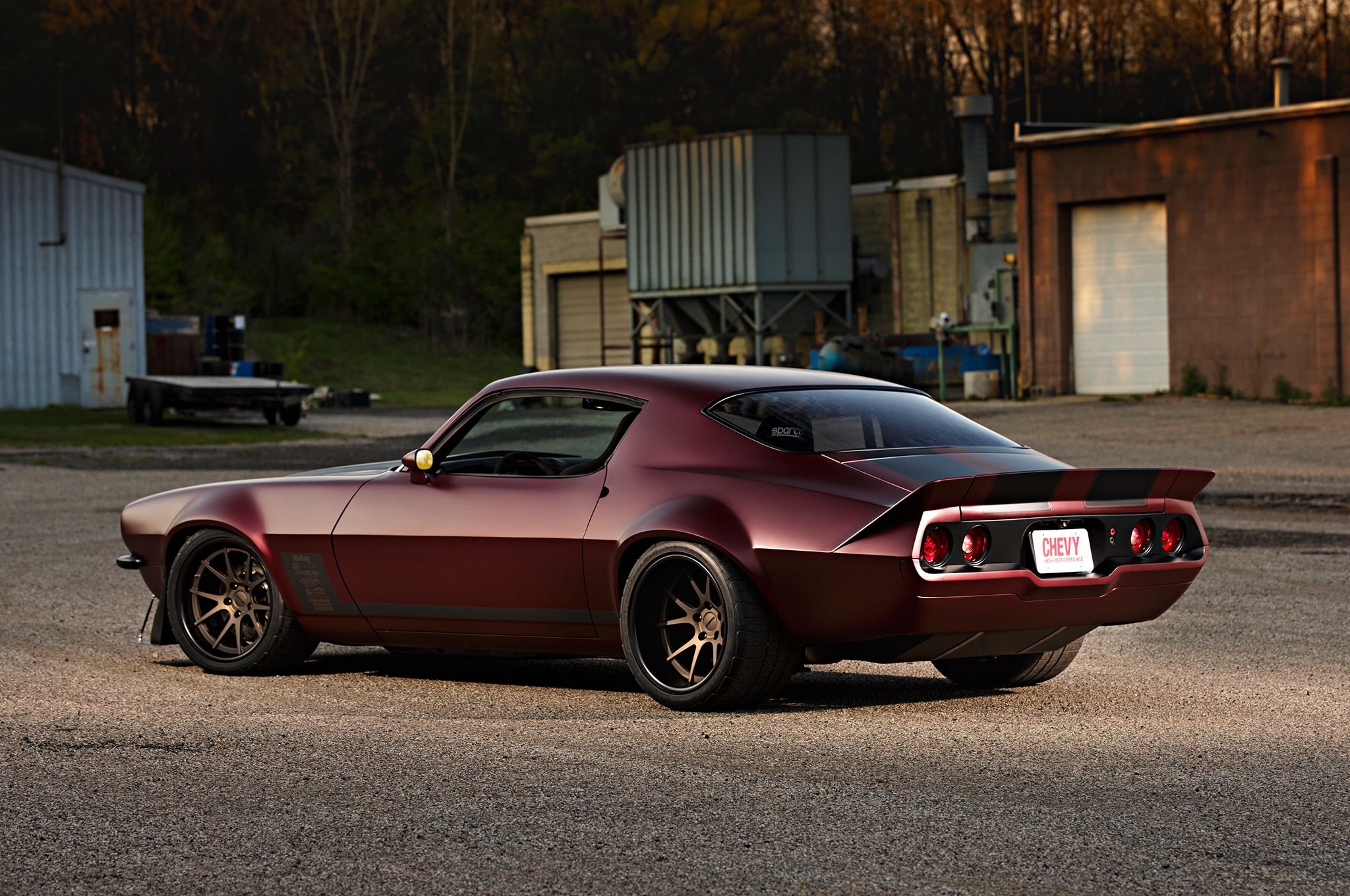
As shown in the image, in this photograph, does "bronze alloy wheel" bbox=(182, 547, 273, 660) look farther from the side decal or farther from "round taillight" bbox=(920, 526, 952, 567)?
"round taillight" bbox=(920, 526, 952, 567)

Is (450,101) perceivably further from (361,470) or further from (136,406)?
(361,470)

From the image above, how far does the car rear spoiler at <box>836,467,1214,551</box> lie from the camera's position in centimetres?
636

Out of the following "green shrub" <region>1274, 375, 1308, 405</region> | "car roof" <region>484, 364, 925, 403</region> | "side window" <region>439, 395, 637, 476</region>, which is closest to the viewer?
"car roof" <region>484, 364, 925, 403</region>

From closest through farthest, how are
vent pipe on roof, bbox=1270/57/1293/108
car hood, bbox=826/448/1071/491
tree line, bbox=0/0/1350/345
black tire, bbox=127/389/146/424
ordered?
car hood, bbox=826/448/1071/491 < black tire, bbox=127/389/146/424 < vent pipe on roof, bbox=1270/57/1293/108 < tree line, bbox=0/0/1350/345

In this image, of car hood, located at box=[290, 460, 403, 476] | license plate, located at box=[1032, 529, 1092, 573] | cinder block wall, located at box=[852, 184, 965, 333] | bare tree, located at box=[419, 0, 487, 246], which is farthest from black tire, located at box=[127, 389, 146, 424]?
bare tree, located at box=[419, 0, 487, 246]

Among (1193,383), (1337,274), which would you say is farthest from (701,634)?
(1193,383)

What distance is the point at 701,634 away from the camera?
22.4 feet

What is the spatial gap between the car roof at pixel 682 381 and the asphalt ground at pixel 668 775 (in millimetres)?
1249

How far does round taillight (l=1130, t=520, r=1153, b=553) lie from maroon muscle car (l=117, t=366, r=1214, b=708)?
0.05 feet

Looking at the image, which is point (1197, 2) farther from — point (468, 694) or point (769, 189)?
point (468, 694)

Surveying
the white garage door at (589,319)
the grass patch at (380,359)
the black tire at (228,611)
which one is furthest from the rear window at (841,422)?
the white garage door at (589,319)

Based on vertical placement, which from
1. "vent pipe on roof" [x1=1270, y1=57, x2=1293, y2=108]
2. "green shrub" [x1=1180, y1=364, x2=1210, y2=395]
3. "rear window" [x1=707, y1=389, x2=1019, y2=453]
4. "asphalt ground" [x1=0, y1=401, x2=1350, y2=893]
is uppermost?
"vent pipe on roof" [x1=1270, y1=57, x2=1293, y2=108]

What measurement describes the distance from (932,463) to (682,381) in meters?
1.14

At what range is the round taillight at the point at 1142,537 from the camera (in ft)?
22.6
